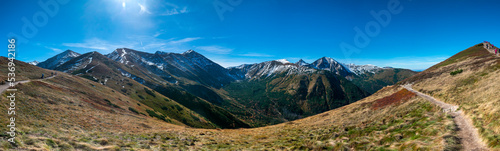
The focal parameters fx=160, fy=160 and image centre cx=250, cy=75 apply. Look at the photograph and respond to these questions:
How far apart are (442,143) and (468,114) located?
10.6 metres

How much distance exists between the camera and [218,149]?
2147 cm

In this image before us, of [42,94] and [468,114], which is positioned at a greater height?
[42,94]

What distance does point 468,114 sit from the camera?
15.4 meters

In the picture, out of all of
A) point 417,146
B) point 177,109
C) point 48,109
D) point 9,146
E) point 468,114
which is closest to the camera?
point 417,146

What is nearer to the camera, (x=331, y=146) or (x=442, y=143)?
(x=442, y=143)

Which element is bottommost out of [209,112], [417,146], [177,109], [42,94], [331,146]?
[209,112]

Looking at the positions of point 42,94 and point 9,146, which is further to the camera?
point 42,94

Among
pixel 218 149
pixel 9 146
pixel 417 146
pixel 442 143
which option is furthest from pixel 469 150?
pixel 9 146

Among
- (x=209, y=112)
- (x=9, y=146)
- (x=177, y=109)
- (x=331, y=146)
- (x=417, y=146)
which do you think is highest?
(x=9, y=146)

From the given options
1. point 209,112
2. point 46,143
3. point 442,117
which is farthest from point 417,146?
point 209,112

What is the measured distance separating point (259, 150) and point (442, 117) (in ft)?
64.5

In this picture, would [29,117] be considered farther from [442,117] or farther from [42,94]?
[442,117]

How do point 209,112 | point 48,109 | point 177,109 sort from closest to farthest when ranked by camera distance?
point 48,109 → point 177,109 → point 209,112

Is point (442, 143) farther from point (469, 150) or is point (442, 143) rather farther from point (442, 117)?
point (442, 117)
